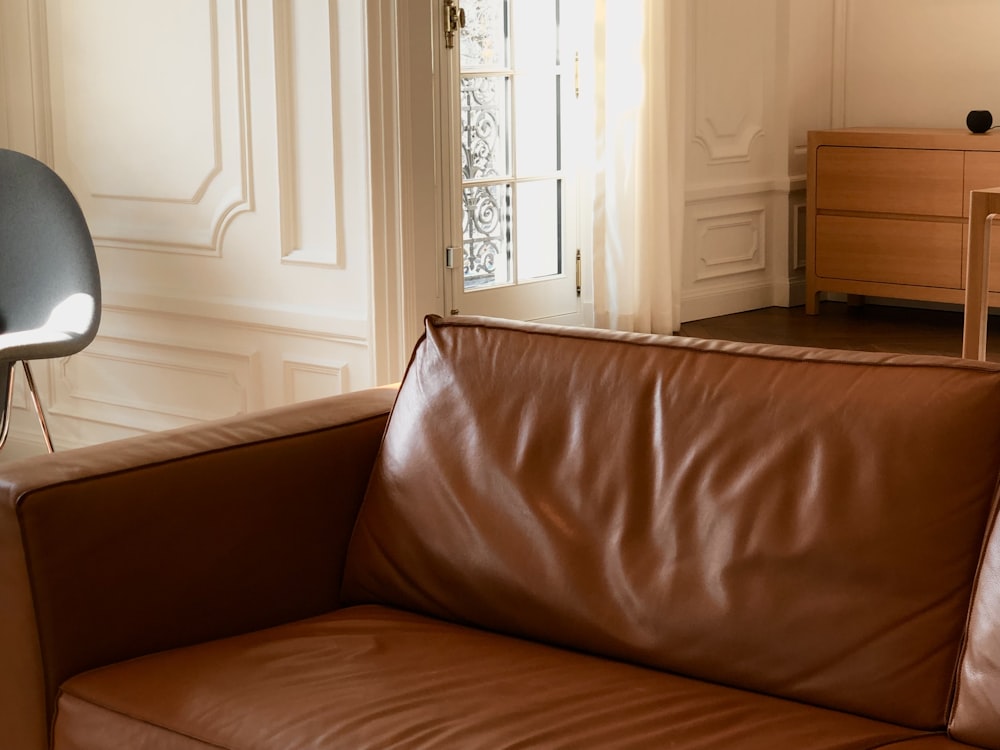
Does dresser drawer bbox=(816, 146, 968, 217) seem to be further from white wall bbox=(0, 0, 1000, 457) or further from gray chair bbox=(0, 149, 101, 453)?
gray chair bbox=(0, 149, 101, 453)

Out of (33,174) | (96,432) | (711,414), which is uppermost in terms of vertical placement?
(33,174)

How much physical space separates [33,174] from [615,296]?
2.46 m

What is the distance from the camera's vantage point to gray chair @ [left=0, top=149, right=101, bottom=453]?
3.41m

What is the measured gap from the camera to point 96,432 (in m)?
4.20

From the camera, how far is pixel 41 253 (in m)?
3.53

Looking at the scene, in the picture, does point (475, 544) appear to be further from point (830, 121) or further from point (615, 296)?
point (830, 121)

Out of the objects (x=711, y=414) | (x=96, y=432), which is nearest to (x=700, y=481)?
(x=711, y=414)

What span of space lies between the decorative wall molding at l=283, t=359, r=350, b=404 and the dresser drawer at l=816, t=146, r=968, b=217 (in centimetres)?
321

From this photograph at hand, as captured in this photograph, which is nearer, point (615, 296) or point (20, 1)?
point (20, 1)

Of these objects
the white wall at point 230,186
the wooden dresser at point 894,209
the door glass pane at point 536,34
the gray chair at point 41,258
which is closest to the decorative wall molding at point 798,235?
the wooden dresser at point 894,209

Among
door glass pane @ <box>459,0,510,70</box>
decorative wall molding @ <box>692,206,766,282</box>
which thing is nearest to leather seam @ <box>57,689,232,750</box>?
door glass pane @ <box>459,0,510,70</box>

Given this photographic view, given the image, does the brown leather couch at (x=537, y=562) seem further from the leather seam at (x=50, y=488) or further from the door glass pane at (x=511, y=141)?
the door glass pane at (x=511, y=141)

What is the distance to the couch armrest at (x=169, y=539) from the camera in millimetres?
1745

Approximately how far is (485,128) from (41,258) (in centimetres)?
192
